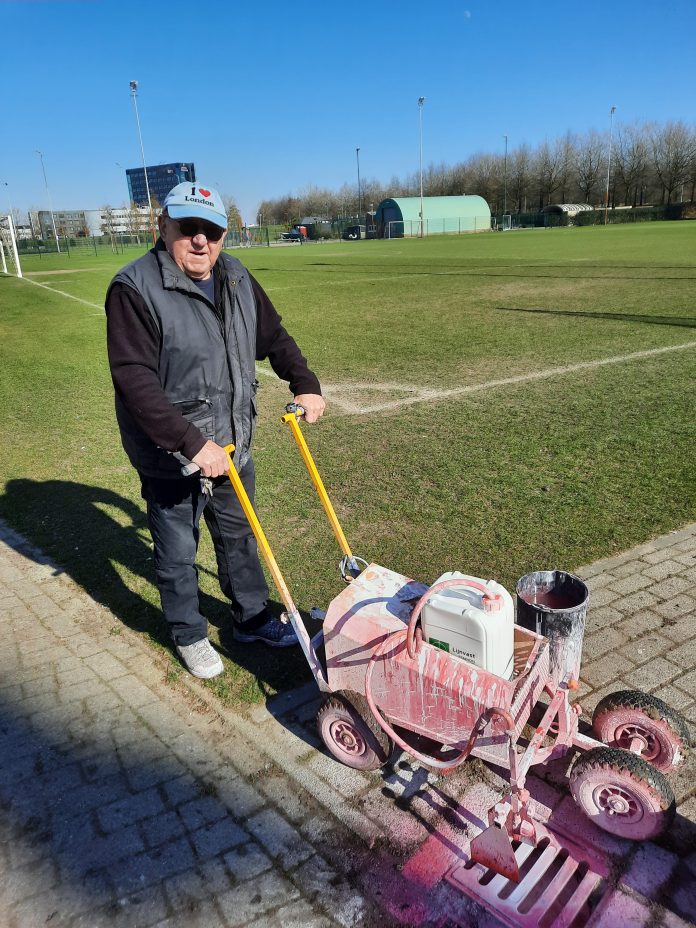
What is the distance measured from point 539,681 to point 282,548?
255 cm

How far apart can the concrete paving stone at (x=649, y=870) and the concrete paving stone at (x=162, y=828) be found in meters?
1.67

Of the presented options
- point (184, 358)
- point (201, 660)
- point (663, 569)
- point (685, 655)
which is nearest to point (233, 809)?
point (201, 660)

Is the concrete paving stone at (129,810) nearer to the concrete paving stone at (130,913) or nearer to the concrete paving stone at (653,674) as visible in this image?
the concrete paving stone at (130,913)

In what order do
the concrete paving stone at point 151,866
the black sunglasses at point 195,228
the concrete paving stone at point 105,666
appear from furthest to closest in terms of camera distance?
the concrete paving stone at point 105,666
the black sunglasses at point 195,228
the concrete paving stone at point 151,866

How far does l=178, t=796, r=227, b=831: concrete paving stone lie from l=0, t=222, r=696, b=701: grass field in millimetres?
652

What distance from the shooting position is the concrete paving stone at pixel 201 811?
8.92ft

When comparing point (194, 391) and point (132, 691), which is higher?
point (194, 391)

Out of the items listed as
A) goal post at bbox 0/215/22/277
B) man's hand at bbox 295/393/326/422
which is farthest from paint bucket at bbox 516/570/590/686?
goal post at bbox 0/215/22/277

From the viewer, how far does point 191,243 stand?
9.82 ft

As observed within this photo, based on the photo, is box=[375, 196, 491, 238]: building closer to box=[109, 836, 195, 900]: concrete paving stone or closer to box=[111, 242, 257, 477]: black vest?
box=[111, 242, 257, 477]: black vest

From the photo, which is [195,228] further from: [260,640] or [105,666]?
[105,666]

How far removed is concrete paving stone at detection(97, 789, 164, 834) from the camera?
2.72 m

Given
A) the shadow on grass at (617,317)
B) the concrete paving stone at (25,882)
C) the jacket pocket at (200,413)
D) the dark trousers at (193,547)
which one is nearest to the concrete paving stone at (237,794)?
the concrete paving stone at (25,882)

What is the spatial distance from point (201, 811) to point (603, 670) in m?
2.07
